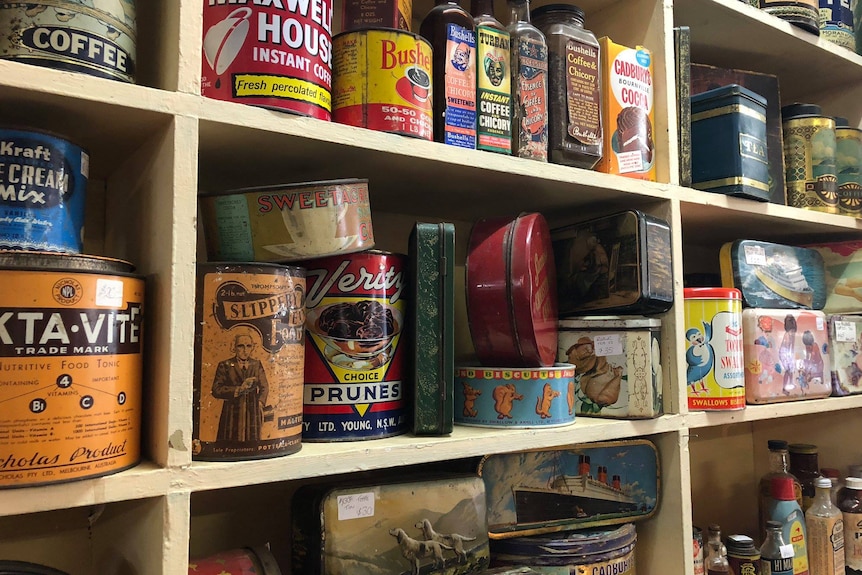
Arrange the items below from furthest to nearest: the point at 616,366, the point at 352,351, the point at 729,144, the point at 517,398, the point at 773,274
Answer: the point at 773,274 → the point at 729,144 → the point at 616,366 → the point at 517,398 → the point at 352,351

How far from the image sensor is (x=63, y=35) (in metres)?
0.62

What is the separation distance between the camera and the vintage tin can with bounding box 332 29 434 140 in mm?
830

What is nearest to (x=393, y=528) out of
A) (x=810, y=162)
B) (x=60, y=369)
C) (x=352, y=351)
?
(x=352, y=351)

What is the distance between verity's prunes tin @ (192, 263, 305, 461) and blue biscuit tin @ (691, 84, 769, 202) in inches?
34.0

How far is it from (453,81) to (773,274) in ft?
2.71

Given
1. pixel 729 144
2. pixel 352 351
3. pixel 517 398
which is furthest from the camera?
pixel 729 144

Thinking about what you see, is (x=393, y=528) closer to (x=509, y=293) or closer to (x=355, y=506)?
(x=355, y=506)

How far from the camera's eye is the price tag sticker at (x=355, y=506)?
0.83m

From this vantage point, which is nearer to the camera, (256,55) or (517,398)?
(256,55)

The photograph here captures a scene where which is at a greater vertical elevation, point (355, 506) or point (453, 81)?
point (453, 81)

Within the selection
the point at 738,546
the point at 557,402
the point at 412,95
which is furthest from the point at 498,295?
the point at 738,546

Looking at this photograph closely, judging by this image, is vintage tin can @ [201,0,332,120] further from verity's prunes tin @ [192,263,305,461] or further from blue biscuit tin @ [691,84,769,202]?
blue biscuit tin @ [691,84,769,202]

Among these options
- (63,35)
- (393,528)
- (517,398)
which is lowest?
(393,528)

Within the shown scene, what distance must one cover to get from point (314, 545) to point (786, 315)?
99cm
